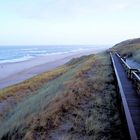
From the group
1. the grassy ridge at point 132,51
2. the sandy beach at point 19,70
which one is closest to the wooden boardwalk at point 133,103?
the grassy ridge at point 132,51

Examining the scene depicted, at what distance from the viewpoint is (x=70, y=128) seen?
24.0ft

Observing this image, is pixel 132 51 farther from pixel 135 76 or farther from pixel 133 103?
pixel 133 103

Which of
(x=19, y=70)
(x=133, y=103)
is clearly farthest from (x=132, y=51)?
(x=133, y=103)

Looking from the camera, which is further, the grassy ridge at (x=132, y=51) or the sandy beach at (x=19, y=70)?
the sandy beach at (x=19, y=70)

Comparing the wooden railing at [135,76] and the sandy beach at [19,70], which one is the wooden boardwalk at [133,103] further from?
the sandy beach at [19,70]

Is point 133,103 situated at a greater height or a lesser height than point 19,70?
greater

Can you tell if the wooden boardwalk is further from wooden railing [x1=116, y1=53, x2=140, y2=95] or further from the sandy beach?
the sandy beach

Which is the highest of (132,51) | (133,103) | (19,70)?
(133,103)

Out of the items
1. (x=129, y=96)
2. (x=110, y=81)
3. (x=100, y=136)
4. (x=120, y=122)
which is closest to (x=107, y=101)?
(x=129, y=96)

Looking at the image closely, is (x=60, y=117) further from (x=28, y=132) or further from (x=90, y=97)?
(x=90, y=97)

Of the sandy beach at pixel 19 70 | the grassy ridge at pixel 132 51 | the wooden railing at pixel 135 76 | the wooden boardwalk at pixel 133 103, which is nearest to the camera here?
the wooden boardwalk at pixel 133 103

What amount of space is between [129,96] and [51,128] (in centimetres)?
330

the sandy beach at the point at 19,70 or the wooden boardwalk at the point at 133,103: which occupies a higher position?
the wooden boardwalk at the point at 133,103

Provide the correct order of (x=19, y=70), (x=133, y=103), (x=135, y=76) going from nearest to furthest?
(x=133, y=103) → (x=135, y=76) → (x=19, y=70)
